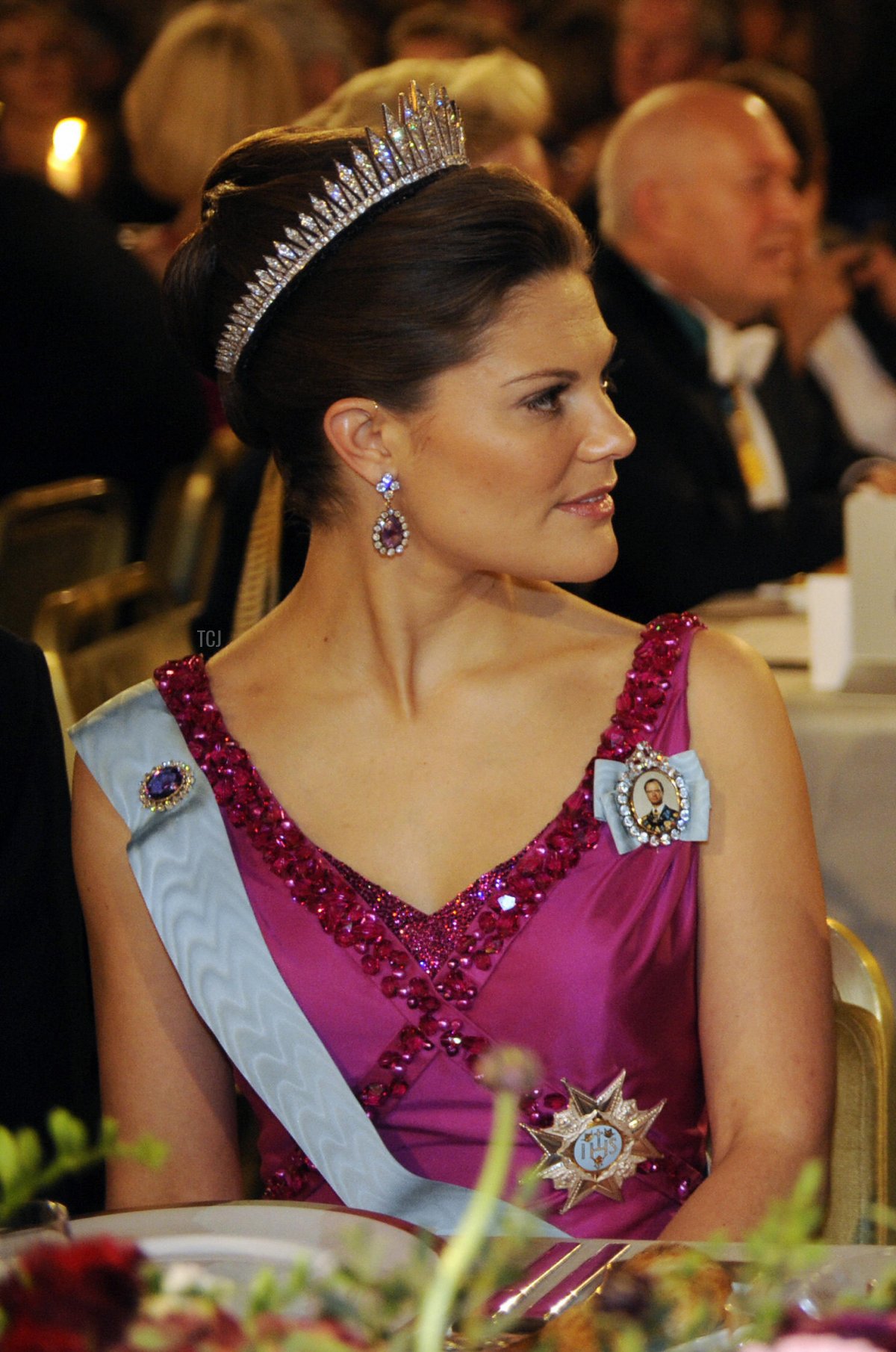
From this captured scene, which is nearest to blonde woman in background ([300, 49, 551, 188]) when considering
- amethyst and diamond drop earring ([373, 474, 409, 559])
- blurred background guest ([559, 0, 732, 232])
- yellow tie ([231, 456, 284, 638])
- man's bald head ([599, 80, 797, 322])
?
man's bald head ([599, 80, 797, 322])

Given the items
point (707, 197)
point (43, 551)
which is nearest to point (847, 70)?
point (707, 197)

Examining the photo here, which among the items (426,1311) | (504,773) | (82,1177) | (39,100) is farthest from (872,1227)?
(39,100)

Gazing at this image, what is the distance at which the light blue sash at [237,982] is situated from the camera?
1440mm

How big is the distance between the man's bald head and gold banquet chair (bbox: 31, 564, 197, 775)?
4.68 feet

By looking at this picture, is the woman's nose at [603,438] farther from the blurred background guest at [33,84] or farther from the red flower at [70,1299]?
the blurred background guest at [33,84]

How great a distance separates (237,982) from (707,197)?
8.78 ft

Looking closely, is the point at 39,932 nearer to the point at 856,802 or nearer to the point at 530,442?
the point at 530,442

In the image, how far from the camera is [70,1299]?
0.58 metres

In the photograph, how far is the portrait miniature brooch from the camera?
1.50m

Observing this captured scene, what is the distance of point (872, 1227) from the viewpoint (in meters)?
1.46

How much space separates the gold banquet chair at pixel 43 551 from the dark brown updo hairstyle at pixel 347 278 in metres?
1.81

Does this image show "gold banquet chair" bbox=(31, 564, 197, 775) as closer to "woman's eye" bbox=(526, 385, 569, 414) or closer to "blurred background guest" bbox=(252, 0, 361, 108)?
"woman's eye" bbox=(526, 385, 569, 414)

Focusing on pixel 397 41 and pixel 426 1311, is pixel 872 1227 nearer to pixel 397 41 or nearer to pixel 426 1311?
pixel 426 1311

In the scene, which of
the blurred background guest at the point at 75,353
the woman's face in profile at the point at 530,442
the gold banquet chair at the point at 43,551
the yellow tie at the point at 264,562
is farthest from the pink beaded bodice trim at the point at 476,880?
the blurred background guest at the point at 75,353
